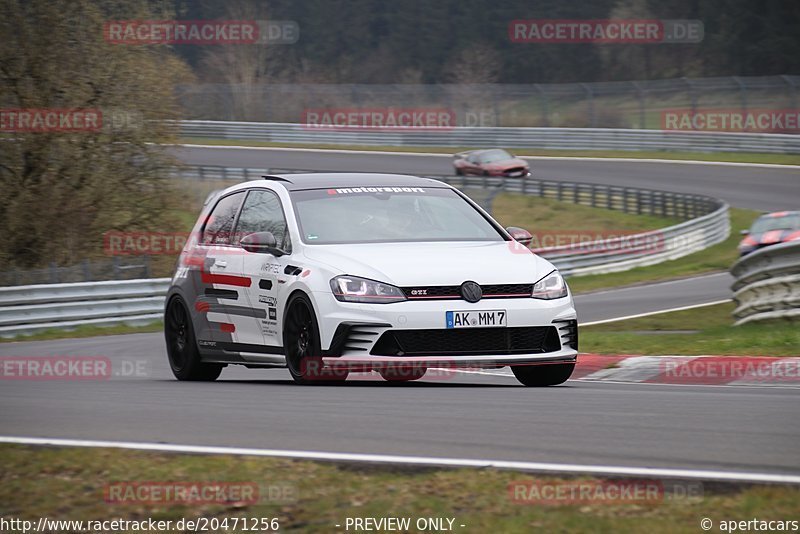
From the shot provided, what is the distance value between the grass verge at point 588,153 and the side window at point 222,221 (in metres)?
37.2

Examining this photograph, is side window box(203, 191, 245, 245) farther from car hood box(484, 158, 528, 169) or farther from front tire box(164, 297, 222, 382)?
car hood box(484, 158, 528, 169)

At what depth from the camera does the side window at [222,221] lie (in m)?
10.8

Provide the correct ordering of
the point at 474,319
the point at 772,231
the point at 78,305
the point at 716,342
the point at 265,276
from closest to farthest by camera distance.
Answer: the point at 474,319, the point at 265,276, the point at 716,342, the point at 78,305, the point at 772,231

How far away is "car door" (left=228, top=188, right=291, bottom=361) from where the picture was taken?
9.54 meters

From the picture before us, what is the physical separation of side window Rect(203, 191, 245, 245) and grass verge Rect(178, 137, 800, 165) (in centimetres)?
3723

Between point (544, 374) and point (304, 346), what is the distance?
1.82 m

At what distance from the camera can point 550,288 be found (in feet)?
30.0

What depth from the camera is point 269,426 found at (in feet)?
22.3

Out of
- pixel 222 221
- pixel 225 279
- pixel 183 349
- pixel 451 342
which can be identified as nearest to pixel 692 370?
pixel 451 342

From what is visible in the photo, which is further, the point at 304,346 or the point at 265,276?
the point at 265,276

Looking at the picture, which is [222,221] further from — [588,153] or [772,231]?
[588,153]

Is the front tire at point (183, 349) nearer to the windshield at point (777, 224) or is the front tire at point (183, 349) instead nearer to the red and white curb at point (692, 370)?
the red and white curb at point (692, 370)

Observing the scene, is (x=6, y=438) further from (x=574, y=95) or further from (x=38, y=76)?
(x=574, y=95)

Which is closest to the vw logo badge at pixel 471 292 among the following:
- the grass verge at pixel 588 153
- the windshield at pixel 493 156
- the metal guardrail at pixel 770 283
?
the metal guardrail at pixel 770 283
